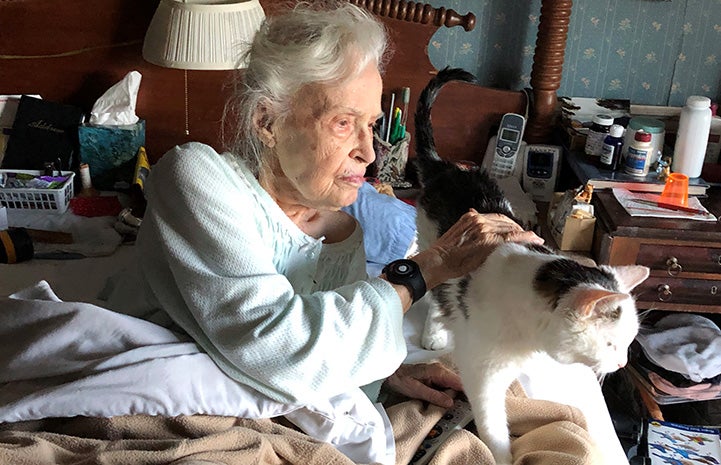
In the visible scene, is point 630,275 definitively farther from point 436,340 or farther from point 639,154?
point 639,154

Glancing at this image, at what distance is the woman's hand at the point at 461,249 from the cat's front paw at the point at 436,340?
37 cm

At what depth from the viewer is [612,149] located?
6.75ft

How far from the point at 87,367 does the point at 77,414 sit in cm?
7

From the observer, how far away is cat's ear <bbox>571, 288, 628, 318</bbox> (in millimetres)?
1126

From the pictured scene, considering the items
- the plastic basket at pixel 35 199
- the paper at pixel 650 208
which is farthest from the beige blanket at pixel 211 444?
the plastic basket at pixel 35 199

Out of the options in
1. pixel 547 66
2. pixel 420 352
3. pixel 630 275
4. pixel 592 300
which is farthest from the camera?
pixel 547 66

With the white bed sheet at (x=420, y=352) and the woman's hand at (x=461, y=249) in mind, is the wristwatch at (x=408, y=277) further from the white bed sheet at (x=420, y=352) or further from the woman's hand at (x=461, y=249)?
the white bed sheet at (x=420, y=352)

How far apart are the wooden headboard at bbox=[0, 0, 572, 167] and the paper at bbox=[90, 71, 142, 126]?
0.10 meters

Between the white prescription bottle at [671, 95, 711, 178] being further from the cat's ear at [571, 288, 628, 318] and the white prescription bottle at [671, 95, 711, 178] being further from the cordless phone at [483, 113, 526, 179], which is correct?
the cat's ear at [571, 288, 628, 318]

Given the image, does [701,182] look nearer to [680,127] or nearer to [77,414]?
[680,127]

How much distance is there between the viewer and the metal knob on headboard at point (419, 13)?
2.21m

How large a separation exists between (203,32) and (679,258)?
1412mm

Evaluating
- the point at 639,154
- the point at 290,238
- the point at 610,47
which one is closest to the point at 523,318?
the point at 290,238

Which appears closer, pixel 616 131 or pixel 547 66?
pixel 616 131
